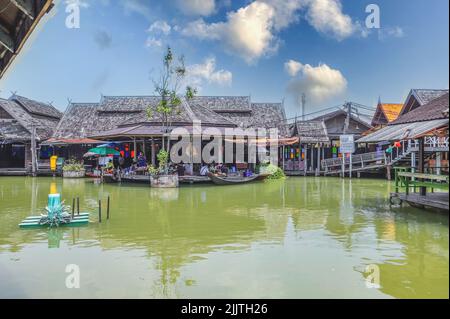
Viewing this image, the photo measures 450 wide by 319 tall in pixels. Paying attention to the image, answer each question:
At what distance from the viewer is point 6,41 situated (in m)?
3.79

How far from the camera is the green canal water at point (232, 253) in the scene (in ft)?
14.0

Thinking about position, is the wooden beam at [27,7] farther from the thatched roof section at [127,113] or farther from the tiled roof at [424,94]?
the thatched roof section at [127,113]

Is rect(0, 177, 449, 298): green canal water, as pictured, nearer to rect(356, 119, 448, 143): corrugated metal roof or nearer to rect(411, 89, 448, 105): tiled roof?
rect(356, 119, 448, 143): corrugated metal roof

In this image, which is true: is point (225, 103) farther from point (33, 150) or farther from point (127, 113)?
point (33, 150)

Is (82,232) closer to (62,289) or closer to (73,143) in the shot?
(62,289)

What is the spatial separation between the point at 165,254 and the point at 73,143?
746 inches

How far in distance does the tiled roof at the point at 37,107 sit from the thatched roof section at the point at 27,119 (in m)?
0.22

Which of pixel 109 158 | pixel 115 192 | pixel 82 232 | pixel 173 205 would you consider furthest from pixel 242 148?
pixel 82 232

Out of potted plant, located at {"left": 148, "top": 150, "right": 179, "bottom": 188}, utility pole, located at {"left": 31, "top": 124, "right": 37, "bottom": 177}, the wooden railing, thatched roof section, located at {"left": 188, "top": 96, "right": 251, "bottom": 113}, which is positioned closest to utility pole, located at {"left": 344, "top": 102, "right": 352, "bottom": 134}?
thatched roof section, located at {"left": 188, "top": 96, "right": 251, "bottom": 113}

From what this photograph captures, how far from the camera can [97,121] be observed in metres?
25.9

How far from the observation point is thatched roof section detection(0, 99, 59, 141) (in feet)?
77.1

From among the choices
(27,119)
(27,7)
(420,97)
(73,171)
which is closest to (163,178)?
(73,171)

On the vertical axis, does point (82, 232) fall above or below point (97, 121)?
below

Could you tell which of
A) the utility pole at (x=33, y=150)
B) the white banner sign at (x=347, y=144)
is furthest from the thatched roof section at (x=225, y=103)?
the utility pole at (x=33, y=150)
